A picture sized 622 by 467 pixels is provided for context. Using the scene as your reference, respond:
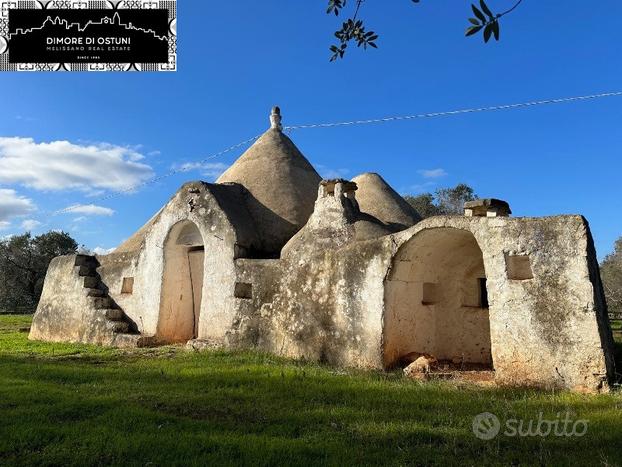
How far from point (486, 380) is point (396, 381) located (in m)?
1.39

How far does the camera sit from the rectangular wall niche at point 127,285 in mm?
13266

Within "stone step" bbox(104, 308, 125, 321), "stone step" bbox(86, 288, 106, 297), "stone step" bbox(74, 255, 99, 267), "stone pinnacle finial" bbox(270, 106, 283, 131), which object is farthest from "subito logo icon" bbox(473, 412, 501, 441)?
"stone pinnacle finial" bbox(270, 106, 283, 131)

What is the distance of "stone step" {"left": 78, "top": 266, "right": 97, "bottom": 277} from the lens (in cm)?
1363

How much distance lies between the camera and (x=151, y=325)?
1220 centimetres

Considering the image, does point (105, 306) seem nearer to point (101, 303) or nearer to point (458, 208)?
point (101, 303)

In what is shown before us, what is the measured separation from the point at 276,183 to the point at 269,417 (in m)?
8.88

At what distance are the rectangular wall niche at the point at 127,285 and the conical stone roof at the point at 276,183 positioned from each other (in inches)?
144

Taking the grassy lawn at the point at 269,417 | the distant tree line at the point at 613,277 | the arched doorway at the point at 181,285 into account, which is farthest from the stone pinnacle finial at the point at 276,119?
the distant tree line at the point at 613,277

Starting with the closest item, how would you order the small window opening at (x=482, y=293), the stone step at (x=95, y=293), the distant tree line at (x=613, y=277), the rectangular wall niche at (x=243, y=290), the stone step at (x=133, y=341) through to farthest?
the small window opening at (x=482, y=293), the rectangular wall niche at (x=243, y=290), the stone step at (x=133, y=341), the stone step at (x=95, y=293), the distant tree line at (x=613, y=277)

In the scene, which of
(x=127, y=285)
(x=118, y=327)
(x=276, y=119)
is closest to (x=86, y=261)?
(x=127, y=285)

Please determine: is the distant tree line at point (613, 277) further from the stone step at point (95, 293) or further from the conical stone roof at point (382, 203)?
the stone step at point (95, 293)

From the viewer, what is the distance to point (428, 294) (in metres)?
9.66

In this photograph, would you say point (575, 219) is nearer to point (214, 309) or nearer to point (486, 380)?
point (486, 380)

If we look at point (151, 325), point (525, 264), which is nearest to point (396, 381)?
point (525, 264)
